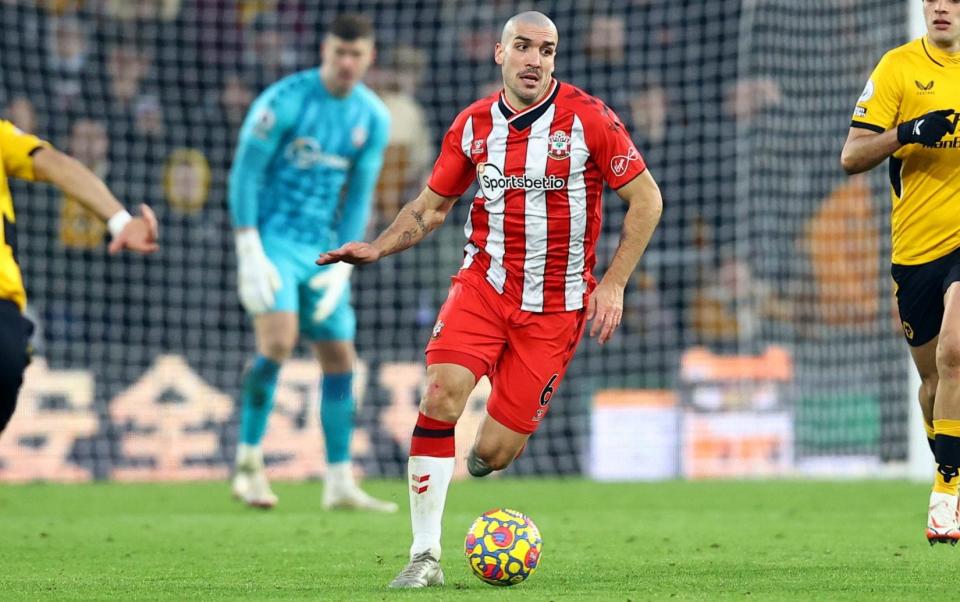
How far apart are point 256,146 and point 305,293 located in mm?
976

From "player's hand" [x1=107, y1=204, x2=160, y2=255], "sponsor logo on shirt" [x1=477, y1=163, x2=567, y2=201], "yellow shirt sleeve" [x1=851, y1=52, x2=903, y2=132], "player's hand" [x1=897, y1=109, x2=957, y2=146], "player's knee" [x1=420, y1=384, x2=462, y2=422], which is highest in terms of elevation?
"yellow shirt sleeve" [x1=851, y1=52, x2=903, y2=132]

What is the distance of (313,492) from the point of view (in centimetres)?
1229

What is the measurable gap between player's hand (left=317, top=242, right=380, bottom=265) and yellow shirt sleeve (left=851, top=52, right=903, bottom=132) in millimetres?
2394

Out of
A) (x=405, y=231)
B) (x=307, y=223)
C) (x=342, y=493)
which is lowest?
(x=342, y=493)

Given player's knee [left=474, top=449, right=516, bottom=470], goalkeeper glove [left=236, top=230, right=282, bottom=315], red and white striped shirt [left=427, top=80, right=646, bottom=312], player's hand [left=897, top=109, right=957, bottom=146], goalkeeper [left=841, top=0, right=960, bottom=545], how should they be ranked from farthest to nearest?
goalkeeper glove [left=236, top=230, right=282, bottom=315] < goalkeeper [left=841, top=0, right=960, bottom=545] < player's knee [left=474, top=449, right=516, bottom=470] < player's hand [left=897, top=109, right=957, bottom=146] < red and white striped shirt [left=427, top=80, right=646, bottom=312]

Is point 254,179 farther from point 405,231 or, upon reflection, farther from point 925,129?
point 925,129

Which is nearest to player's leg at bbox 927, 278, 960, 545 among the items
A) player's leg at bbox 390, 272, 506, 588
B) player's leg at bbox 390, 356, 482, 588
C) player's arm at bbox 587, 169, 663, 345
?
player's arm at bbox 587, 169, 663, 345

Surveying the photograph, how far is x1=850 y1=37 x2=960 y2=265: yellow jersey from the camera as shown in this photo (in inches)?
271

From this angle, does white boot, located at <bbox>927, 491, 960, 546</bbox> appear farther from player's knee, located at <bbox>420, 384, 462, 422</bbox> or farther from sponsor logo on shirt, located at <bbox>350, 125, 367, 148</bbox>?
sponsor logo on shirt, located at <bbox>350, 125, 367, 148</bbox>

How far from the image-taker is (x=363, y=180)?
406 inches

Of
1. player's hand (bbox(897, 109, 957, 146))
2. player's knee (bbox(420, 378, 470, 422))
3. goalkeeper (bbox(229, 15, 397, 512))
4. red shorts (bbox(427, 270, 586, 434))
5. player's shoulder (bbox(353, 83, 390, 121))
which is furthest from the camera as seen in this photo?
player's shoulder (bbox(353, 83, 390, 121))

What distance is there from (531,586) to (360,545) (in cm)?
201

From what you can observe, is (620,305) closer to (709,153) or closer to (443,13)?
(709,153)

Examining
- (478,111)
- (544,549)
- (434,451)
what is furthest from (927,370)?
(434,451)
